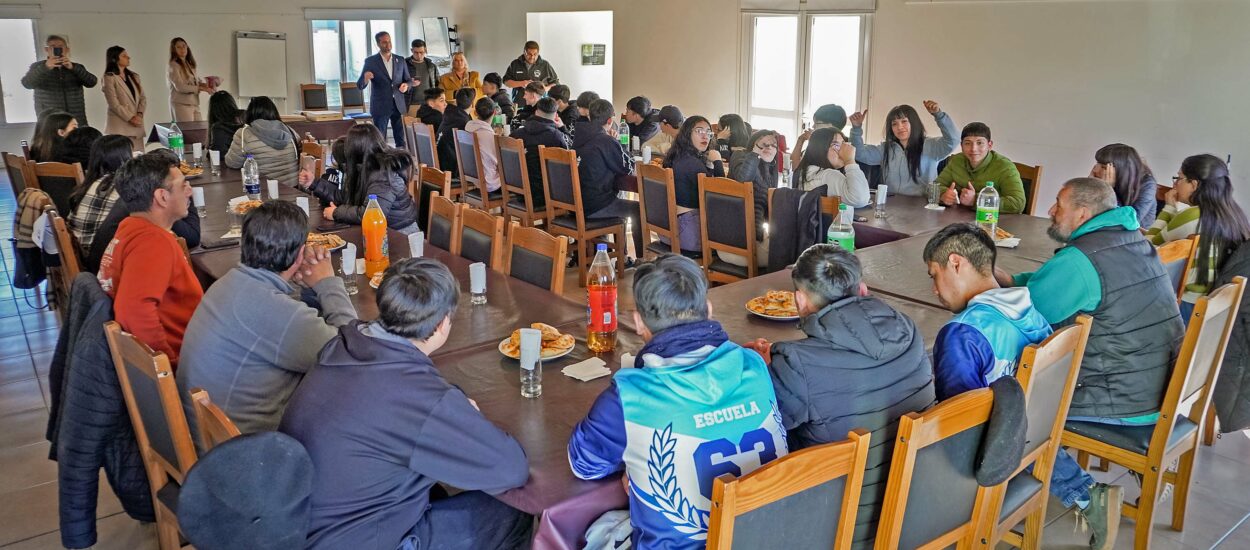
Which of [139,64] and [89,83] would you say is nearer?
[89,83]

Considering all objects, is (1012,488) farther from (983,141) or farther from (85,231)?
(85,231)

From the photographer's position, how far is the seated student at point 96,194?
444 cm

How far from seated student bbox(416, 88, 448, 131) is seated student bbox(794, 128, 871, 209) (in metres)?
3.98

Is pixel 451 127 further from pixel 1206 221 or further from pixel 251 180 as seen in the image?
pixel 1206 221

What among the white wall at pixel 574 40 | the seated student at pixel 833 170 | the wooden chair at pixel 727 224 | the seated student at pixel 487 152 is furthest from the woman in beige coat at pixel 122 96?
the seated student at pixel 833 170

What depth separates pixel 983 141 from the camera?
5.23m

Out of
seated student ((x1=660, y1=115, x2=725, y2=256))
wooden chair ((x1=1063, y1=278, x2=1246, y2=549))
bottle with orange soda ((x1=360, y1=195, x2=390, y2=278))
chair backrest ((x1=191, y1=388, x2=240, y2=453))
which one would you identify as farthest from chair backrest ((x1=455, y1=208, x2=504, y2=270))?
wooden chair ((x1=1063, y1=278, x2=1246, y2=549))

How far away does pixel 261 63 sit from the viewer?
13.3m

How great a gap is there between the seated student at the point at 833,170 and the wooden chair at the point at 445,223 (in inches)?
75.8

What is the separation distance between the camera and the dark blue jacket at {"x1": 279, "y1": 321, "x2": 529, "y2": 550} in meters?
2.02

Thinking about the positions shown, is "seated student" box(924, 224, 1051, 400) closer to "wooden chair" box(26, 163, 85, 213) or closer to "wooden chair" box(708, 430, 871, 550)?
"wooden chair" box(708, 430, 871, 550)

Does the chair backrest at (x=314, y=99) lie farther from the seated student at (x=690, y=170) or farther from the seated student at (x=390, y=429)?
the seated student at (x=390, y=429)

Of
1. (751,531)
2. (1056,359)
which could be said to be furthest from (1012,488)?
(751,531)

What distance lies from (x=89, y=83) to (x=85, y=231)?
21.4ft
